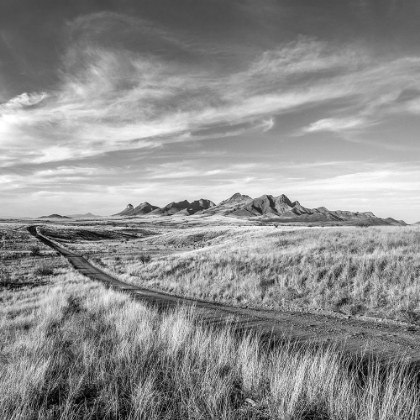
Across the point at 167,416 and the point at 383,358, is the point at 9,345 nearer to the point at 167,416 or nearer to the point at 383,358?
the point at 167,416

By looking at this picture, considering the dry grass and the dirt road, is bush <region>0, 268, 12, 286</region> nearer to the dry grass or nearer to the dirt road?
the dirt road

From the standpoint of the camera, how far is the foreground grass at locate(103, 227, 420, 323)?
12.1 meters

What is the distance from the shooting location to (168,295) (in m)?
17.6

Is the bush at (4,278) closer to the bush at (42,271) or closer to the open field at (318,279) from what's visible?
the bush at (42,271)

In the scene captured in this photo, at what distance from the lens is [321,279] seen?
50.8 ft

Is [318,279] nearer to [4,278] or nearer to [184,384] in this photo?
[184,384]

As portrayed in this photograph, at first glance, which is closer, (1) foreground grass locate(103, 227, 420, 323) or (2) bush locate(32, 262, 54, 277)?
(1) foreground grass locate(103, 227, 420, 323)

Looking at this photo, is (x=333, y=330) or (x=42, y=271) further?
(x=42, y=271)

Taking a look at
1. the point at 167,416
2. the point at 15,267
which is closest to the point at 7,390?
the point at 167,416

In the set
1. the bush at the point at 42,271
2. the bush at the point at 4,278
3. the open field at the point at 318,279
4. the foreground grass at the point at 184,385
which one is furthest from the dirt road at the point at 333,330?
the bush at the point at 42,271

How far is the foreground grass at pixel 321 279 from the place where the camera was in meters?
12.1

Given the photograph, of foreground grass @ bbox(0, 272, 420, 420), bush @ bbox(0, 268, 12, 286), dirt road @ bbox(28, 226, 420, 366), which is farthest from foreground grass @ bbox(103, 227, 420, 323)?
bush @ bbox(0, 268, 12, 286)

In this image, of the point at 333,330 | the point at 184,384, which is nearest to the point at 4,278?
the point at 184,384

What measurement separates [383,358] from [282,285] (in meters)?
9.03
